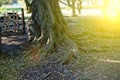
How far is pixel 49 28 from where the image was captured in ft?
38.7

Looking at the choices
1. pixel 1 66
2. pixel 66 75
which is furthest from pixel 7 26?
pixel 66 75

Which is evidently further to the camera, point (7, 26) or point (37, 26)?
point (7, 26)

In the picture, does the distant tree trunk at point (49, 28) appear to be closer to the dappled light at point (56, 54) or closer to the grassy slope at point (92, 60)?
the dappled light at point (56, 54)

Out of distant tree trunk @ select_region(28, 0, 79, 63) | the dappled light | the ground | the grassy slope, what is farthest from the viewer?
distant tree trunk @ select_region(28, 0, 79, 63)

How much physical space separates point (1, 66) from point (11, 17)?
9.34m

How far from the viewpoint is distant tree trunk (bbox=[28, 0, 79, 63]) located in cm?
1126

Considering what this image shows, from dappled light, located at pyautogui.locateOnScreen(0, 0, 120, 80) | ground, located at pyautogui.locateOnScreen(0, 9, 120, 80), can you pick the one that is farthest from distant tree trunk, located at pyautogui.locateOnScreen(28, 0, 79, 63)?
ground, located at pyautogui.locateOnScreen(0, 9, 120, 80)

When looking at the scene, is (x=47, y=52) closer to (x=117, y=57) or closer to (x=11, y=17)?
(x=117, y=57)

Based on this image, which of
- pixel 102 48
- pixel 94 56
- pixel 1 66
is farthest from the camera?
pixel 102 48

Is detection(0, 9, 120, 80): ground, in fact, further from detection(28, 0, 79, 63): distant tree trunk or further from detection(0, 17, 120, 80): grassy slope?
detection(28, 0, 79, 63): distant tree trunk

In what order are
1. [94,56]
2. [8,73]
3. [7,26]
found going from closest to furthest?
[8,73] < [94,56] < [7,26]

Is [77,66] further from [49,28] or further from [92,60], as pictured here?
[49,28]

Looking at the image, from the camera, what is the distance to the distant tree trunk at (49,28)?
1126 centimetres

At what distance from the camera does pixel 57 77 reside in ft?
27.6
